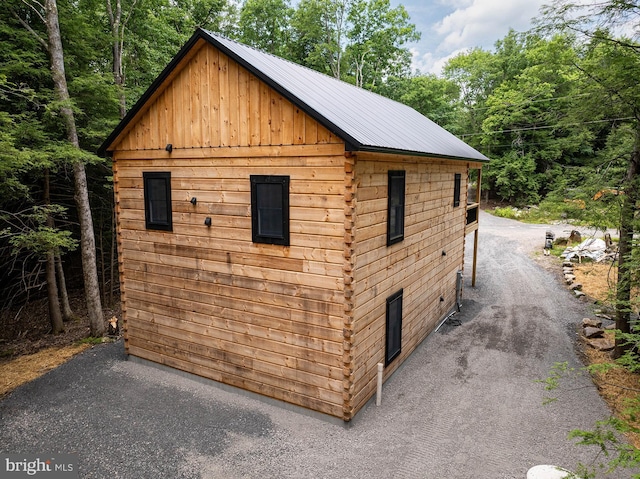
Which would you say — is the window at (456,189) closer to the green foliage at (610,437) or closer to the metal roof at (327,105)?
the metal roof at (327,105)

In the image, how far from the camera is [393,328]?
845 centimetres

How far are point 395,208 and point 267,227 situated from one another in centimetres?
265

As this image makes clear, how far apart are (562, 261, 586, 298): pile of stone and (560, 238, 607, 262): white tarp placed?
0.99 metres

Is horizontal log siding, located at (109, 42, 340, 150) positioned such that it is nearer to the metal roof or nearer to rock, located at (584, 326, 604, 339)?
the metal roof

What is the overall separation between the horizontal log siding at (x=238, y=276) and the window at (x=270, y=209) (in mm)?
127

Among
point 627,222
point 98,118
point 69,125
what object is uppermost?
point 98,118

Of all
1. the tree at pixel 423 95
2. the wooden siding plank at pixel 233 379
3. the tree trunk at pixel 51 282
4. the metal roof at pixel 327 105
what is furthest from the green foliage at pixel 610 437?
the tree at pixel 423 95

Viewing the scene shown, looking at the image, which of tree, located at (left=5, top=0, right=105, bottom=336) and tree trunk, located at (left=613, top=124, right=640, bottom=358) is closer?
tree trunk, located at (left=613, top=124, right=640, bottom=358)

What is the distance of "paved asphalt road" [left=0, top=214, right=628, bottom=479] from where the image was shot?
5.96 metres

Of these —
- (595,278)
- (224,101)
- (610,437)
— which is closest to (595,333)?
(595,278)

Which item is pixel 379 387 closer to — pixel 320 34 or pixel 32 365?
pixel 32 365

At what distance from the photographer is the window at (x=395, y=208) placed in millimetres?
7652

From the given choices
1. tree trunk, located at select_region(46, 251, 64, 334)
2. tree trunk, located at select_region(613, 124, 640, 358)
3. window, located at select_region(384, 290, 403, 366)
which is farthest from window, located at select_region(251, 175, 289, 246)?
tree trunk, located at select_region(46, 251, 64, 334)

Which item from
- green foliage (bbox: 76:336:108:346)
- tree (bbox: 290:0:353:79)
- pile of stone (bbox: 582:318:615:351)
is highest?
tree (bbox: 290:0:353:79)
